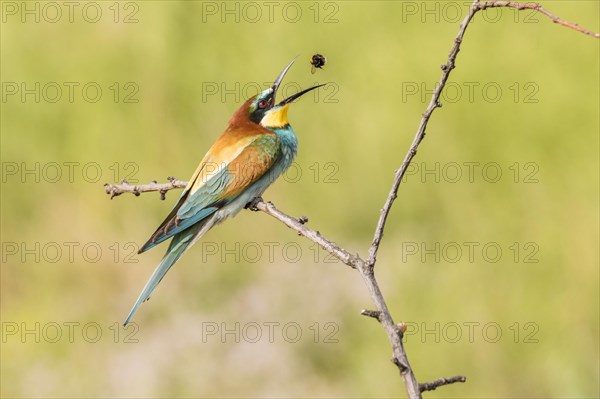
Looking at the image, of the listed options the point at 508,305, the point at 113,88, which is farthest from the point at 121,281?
the point at 508,305

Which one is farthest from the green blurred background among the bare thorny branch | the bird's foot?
the bare thorny branch

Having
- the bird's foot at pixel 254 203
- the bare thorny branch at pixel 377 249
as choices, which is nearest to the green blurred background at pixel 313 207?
the bird's foot at pixel 254 203

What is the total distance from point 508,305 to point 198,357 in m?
1.12

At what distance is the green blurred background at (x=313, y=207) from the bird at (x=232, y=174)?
2.82 ft

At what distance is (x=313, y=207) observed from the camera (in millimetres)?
3674

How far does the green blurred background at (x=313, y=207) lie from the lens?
3.13 m

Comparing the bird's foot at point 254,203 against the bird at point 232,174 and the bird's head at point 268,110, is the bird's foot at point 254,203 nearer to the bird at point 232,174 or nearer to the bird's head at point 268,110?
the bird at point 232,174

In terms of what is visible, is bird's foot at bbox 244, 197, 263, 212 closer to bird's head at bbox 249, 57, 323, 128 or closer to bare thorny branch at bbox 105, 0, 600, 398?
bird's head at bbox 249, 57, 323, 128

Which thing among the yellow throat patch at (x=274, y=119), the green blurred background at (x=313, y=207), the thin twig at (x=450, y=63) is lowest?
the green blurred background at (x=313, y=207)

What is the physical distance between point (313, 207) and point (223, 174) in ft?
4.20

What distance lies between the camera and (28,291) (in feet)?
12.4

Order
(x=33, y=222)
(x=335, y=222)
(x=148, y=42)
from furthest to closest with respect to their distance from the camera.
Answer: (x=148, y=42) → (x=33, y=222) → (x=335, y=222)

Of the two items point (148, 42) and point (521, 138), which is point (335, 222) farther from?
point (148, 42)

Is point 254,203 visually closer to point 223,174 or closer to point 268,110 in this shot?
point 223,174
